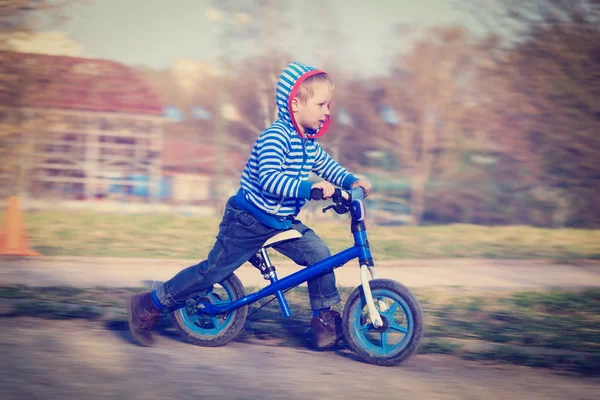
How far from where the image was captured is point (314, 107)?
449 cm

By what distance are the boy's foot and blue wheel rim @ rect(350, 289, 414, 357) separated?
16 cm

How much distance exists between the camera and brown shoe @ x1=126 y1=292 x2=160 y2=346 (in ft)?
15.3

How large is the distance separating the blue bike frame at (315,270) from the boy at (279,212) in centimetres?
12

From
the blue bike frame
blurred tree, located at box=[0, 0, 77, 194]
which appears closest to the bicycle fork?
the blue bike frame

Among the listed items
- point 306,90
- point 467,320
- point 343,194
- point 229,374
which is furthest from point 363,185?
point 467,320

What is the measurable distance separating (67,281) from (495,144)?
37.0 feet

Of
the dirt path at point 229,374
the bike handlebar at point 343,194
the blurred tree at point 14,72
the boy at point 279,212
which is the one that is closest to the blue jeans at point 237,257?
the boy at point 279,212

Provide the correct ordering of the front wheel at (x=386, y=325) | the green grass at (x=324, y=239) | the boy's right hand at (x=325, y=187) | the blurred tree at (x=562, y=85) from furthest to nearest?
the green grass at (x=324, y=239), the blurred tree at (x=562, y=85), the front wheel at (x=386, y=325), the boy's right hand at (x=325, y=187)

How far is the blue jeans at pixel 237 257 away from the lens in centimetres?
457

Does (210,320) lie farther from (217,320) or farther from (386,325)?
(386,325)

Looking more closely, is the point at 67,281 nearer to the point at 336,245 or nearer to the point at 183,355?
the point at 183,355

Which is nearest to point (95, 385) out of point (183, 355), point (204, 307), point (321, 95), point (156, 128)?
point (183, 355)

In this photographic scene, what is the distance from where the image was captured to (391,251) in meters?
10.1

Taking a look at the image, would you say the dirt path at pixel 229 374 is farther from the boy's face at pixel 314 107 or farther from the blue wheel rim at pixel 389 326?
the boy's face at pixel 314 107
